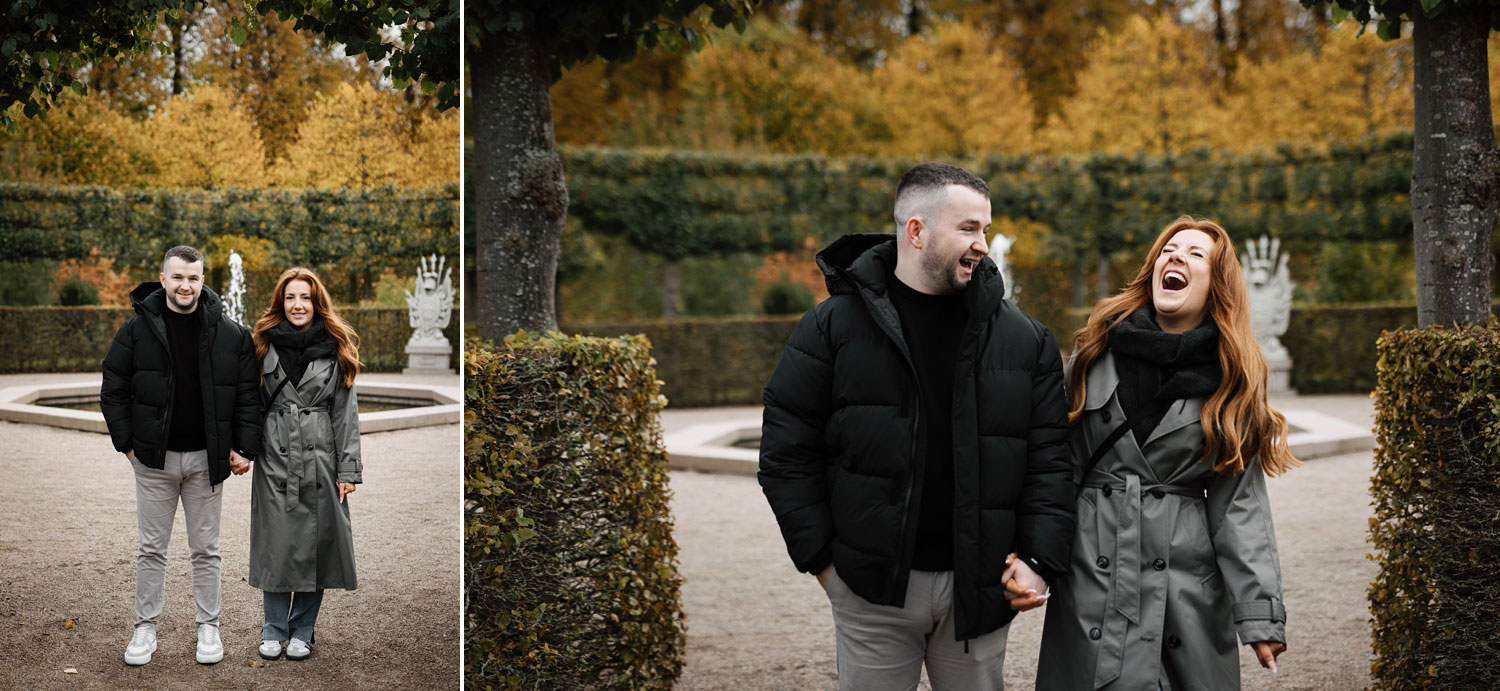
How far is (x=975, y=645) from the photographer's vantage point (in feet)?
8.39

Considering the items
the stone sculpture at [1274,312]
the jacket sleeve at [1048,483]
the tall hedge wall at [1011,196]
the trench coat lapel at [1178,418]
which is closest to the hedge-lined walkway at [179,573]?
the jacket sleeve at [1048,483]

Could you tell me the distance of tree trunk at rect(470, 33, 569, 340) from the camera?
13.9 ft

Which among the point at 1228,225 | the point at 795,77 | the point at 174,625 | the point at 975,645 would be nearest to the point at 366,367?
the point at 174,625

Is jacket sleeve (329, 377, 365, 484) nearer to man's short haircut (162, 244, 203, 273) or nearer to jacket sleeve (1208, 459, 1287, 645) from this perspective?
man's short haircut (162, 244, 203, 273)

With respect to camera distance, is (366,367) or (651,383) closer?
(366,367)

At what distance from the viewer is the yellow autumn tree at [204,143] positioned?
3.03 m

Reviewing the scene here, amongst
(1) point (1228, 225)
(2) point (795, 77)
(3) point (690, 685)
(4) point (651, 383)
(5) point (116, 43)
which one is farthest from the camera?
(2) point (795, 77)

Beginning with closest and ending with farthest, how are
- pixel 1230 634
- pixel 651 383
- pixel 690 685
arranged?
pixel 1230 634 → pixel 651 383 → pixel 690 685

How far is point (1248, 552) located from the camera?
8.63 ft

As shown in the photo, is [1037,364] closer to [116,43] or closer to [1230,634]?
[1230,634]

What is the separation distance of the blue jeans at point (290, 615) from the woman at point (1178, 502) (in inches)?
77.8

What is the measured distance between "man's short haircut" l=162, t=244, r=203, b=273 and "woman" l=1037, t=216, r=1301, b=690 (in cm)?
225

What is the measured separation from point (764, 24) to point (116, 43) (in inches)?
850

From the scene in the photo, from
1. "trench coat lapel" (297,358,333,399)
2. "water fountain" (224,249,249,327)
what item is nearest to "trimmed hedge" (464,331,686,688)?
"trench coat lapel" (297,358,333,399)
